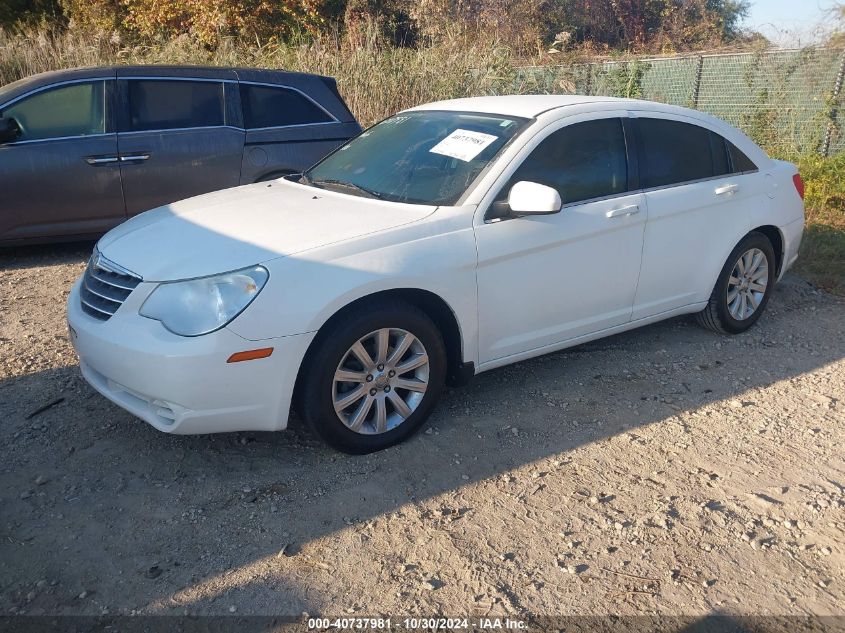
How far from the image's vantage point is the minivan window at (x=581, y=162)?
4.42 m

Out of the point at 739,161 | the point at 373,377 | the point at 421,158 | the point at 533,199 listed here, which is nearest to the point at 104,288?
the point at 373,377

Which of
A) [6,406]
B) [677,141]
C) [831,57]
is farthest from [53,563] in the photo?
[831,57]

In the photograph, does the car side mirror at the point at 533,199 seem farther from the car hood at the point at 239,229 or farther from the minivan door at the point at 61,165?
the minivan door at the point at 61,165

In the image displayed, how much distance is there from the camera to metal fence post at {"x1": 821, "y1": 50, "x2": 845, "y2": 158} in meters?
10.3

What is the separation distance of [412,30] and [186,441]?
18.2 m

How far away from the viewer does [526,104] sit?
15.8 feet

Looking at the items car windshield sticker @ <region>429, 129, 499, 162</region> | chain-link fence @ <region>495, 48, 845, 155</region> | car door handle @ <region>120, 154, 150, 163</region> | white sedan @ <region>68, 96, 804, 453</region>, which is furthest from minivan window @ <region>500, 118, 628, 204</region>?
chain-link fence @ <region>495, 48, 845, 155</region>

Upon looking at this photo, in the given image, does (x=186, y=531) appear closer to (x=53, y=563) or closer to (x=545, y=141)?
(x=53, y=563)

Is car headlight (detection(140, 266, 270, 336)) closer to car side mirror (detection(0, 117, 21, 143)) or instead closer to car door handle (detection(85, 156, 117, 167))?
car door handle (detection(85, 156, 117, 167))

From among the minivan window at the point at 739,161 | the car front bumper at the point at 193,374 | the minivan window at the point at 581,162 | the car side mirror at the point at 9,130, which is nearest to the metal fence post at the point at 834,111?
the minivan window at the point at 739,161

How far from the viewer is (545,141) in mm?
4461

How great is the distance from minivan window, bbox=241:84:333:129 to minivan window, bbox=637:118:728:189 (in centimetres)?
376

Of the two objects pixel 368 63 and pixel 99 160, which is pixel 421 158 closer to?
pixel 99 160

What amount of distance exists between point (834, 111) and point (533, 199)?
322 inches
